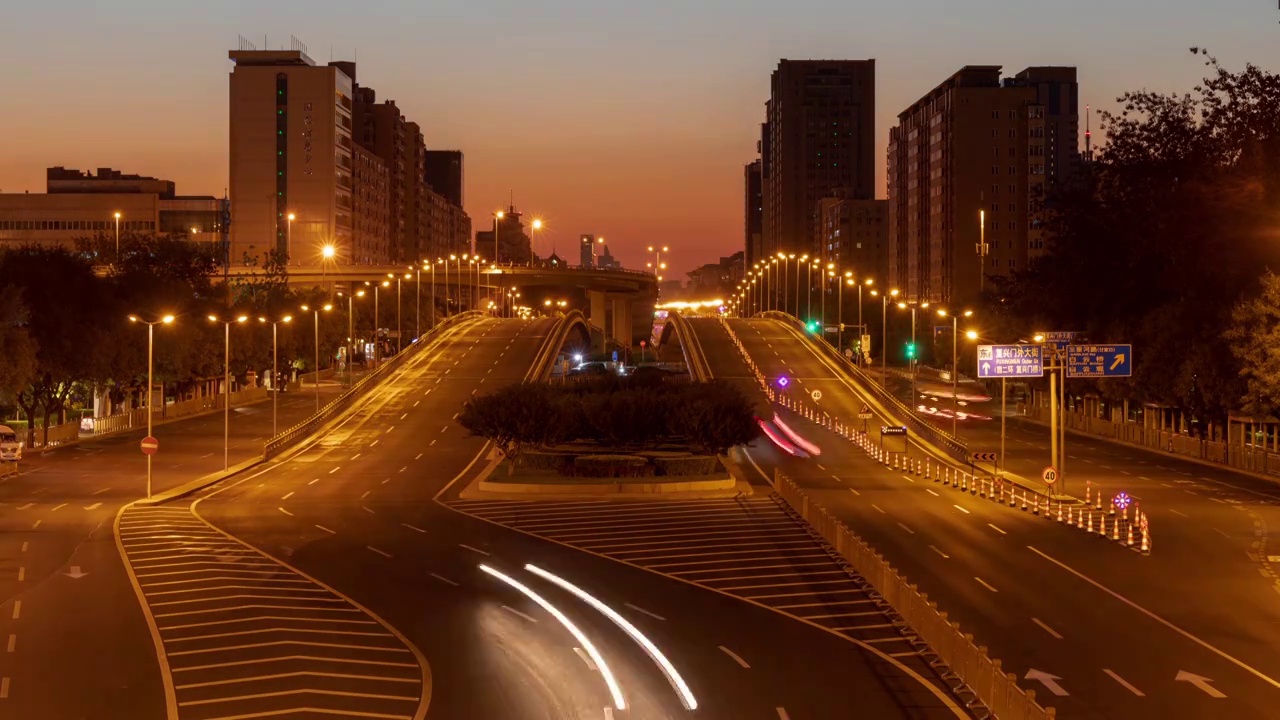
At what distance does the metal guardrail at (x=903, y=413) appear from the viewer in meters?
67.6

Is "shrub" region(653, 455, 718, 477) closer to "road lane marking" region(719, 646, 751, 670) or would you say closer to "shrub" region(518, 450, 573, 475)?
"shrub" region(518, 450, 573, 475)

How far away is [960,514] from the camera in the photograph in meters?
45.5

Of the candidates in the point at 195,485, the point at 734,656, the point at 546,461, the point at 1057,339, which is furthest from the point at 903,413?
the point at 734,656

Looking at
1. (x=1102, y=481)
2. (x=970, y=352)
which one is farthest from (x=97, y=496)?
(x=970, y=352)

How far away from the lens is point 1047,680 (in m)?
22.6

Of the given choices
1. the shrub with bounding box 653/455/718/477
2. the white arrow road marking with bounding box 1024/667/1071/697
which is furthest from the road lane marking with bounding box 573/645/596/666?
the shrub with bounding box 653/455/718/477

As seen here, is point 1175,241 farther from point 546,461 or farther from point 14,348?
point 14,348

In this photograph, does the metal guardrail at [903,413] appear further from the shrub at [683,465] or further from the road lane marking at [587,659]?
the road lane marking at [587,659]

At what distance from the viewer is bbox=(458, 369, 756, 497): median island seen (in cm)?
5375

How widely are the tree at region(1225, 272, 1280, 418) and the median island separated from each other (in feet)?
68.1

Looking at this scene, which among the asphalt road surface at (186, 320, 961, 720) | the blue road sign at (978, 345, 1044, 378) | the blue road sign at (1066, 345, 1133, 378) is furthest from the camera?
the blue road sign at (1066, 345, 1133, 378)

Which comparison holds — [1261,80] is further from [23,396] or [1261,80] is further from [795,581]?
[23,396]

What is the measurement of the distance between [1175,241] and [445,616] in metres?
56.0

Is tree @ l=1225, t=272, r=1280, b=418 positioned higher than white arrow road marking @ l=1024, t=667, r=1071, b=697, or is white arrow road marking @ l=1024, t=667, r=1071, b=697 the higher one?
tree @ l=1225, t=272, r=1280, b=418
